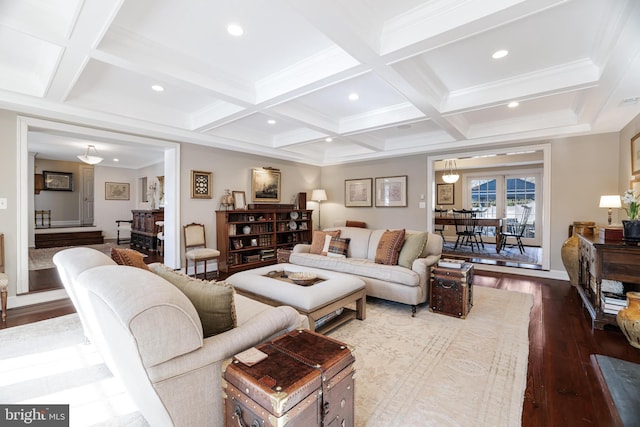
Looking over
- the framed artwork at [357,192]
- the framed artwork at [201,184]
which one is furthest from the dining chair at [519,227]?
the framed artwork at [201,184]

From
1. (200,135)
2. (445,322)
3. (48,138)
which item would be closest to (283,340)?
(445,322)

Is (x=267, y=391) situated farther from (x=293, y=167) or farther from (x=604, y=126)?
(x=293, y=167)

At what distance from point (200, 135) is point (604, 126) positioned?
6.22 meters

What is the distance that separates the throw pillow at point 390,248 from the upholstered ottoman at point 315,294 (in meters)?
0.67

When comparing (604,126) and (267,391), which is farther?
(604,126)

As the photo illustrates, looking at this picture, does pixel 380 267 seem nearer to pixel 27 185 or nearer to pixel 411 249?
pixel 411 249

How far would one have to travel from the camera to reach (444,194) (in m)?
9.48

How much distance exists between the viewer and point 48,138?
5.74m

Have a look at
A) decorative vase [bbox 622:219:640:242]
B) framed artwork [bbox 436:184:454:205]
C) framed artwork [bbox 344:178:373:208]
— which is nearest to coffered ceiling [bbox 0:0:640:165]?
decorative vase [bbox 622:219:640:242]

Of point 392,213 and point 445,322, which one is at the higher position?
point 392,213

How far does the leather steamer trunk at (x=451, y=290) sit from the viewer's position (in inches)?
118

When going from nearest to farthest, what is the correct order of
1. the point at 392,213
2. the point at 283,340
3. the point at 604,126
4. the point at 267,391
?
the point at 267,391 → the point at 283,340 → the point at 604,126 → the point at 392,213

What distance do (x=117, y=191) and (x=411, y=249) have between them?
32.0 ft

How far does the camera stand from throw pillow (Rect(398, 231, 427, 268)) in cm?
336
